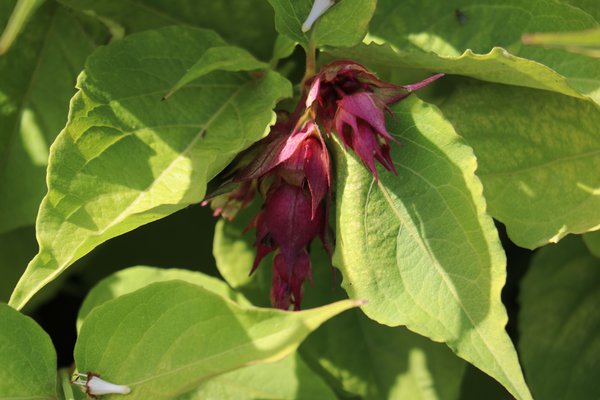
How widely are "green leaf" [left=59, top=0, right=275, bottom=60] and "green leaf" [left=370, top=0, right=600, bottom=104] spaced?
0.46ft

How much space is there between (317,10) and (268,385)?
1.20 feet

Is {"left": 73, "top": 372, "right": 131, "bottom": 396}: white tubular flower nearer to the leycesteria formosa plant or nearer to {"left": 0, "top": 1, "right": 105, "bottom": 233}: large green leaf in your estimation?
the leycesteria formosa plant

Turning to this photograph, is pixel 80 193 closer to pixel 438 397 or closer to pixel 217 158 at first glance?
pixel 217 158

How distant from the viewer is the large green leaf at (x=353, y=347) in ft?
3.20

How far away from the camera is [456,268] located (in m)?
0.73

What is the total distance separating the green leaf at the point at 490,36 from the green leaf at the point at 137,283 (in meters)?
0.32

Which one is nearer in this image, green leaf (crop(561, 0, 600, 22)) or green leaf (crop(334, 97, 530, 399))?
green leaf (crop(334, 97, 530, 399))

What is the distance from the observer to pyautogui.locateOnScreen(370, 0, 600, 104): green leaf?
79cm

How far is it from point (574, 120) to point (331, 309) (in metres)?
0.39

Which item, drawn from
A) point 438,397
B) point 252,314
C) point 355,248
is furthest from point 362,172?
point 438,397

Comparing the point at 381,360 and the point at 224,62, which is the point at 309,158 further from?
the point at 381,360

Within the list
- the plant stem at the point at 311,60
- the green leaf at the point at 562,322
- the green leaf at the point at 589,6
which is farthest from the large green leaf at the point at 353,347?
the green leaf at the point at 589,6

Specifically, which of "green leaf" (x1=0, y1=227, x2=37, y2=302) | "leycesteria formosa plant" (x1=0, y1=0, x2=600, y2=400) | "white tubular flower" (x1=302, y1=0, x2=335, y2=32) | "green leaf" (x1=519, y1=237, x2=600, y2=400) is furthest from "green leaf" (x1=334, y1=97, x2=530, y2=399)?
"green leaf" (x1=0, y1=227, x2=37, y2=302)

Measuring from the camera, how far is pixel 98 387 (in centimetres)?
72
